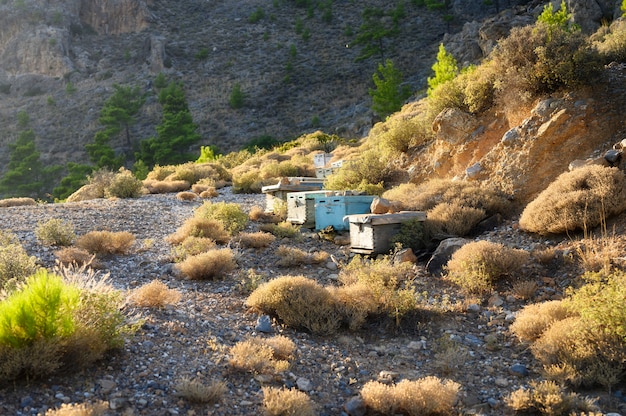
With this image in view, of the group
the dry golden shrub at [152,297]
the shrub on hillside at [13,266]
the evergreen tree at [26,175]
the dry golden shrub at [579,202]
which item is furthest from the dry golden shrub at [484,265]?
the evergreen tree at [26,175]

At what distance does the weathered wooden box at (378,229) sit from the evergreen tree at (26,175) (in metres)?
32.3

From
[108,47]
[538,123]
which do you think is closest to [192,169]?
[538,123]

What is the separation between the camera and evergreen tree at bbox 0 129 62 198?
114ft

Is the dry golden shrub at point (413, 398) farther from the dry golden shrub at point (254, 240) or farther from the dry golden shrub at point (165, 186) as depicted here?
the dry golden shrub at point (165, 186)

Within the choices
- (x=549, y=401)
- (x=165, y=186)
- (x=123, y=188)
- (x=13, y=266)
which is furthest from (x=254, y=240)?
(x=165, y=186)

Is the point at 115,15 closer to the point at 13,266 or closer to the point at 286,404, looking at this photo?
the point at 13,266

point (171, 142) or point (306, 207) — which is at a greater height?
point (171, 142)

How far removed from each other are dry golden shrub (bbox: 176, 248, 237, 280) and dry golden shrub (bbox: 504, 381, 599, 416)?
15.8ft

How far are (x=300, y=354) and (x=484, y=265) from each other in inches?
122

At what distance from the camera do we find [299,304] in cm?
600

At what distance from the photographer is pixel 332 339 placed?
5734mm

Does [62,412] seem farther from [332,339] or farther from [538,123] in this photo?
[538,123]

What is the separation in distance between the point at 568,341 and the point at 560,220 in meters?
3.26

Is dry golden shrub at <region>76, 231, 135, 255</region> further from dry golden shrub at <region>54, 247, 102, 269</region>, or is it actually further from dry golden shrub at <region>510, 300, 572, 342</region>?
dry golden shrub at <region>510, 300, 572, 342</region>
